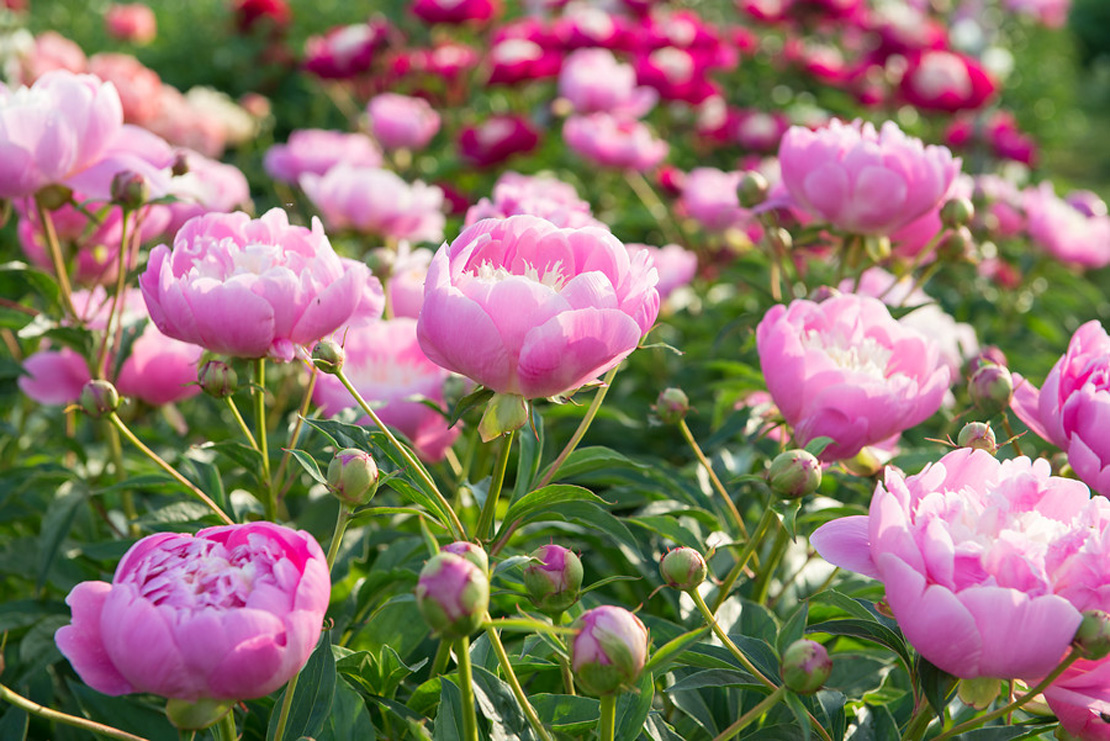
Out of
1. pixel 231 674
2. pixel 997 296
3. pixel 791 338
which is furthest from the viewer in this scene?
pixel 997 296

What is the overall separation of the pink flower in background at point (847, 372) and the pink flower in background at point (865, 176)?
174mm

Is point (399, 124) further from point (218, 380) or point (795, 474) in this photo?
point (795, 474)

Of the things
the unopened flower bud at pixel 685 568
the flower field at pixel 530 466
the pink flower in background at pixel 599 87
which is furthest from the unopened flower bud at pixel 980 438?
the pink flower in background at pixel 599 87

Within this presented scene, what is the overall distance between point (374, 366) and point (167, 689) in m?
0.67

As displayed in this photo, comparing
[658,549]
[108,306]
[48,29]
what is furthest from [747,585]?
[48,29]

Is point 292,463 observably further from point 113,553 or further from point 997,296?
point 997,296

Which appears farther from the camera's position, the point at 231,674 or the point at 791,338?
the point at 791,338

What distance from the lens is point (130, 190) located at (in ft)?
3.79

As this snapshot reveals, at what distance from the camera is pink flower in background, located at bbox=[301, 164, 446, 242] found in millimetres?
1851

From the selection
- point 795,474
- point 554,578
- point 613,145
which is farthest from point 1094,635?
point 613,145

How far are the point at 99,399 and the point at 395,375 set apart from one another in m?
0.40

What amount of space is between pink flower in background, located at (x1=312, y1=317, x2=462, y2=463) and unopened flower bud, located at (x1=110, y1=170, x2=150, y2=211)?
0.28 meters

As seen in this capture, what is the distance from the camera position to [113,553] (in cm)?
114

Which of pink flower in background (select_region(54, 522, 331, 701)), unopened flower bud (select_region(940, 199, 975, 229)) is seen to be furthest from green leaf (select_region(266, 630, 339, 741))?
unopened flower bud (select_region(940, 199, 975, 229))
